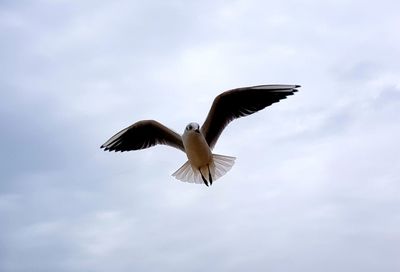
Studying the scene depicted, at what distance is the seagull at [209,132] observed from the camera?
37.8 ft

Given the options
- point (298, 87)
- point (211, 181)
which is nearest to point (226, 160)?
point (211, 181)

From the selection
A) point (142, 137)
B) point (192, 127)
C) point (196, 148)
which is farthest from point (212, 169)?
point (142, 137)

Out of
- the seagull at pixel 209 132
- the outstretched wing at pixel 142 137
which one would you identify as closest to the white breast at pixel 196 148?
the seagull at pixel 209 132

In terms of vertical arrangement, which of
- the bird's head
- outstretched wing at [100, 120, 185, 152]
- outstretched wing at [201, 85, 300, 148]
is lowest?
the bird's head

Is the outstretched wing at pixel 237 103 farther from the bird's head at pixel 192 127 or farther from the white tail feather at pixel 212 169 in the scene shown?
the bird's head at pixel 192 127

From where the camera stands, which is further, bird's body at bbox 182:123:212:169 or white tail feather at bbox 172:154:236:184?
white tail feather at bbox 172:154:236:184

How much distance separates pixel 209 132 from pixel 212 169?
1.60ft

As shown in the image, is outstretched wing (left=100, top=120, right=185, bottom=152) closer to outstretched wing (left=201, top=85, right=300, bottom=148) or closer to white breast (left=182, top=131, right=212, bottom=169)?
outstretched wing (left=201, top=85, right=300, bottom=148)

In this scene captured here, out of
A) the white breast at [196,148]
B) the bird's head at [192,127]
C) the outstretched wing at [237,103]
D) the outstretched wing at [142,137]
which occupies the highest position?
the outstretched wing at [142,137]

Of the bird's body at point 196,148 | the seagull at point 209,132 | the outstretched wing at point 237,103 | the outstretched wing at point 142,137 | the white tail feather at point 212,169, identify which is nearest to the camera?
the bird's body at point 196,148

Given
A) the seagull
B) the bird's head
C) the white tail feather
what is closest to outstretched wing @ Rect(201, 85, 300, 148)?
the seagull

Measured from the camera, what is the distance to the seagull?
1151cm

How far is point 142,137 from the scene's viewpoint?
12633mm

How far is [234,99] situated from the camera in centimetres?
1191
